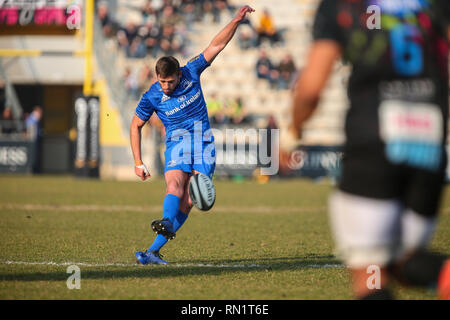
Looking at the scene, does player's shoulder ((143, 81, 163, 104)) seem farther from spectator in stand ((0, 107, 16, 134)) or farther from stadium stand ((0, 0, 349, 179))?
spectator in stand ((0, 107, 16, 134))

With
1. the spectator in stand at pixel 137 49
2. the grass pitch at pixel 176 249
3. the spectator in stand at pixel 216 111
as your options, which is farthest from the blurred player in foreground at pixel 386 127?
the spectator in stand at pixel 137 49

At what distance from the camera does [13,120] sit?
28406mm

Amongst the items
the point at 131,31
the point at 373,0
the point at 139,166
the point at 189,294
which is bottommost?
the point at 189,294

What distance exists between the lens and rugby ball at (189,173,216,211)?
21.9 feet

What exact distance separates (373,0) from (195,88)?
13.9ft

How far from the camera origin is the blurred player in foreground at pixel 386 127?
3242 mm

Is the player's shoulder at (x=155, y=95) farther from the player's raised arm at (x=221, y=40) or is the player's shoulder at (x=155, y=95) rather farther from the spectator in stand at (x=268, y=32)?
the spectator in stand at (x=268, y=32)

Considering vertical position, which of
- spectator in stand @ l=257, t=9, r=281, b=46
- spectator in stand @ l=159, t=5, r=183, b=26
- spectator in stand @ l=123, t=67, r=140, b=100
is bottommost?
spectator in stand @ l=123, t=67, r=140, b=100

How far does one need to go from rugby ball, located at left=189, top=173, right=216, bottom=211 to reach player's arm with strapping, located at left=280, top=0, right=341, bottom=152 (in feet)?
10.9

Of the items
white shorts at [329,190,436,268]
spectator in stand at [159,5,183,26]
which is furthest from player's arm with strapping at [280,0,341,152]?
spectator in stand at [159,5,183,26]

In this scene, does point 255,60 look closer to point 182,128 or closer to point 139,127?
point 182,128
